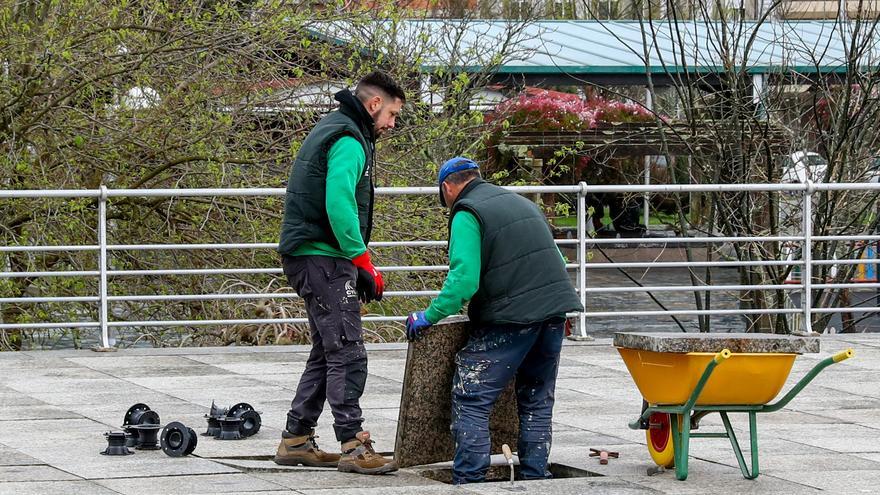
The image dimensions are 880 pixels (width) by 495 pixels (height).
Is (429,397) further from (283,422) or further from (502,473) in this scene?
(283,422)

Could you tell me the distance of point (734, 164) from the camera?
18688 millimetres

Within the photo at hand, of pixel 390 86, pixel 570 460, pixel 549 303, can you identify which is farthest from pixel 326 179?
pixel 570 460

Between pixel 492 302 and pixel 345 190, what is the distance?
34.2 inches

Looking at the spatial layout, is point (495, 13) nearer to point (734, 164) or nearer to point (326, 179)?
point (734, 164)

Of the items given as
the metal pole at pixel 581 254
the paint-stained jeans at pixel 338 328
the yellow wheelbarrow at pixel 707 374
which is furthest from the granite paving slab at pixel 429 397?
the metal pole at pixel 581 254

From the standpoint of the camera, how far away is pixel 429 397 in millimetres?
7301

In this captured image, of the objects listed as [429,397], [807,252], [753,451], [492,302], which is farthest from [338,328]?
[807,252]

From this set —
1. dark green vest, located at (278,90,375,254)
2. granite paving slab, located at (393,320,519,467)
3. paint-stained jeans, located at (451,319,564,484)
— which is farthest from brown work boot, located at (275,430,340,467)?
dark green vest, located at (278,90,375,254)

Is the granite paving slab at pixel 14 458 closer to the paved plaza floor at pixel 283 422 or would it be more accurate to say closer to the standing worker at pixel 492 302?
the paved plaza floor at pixel 283 422

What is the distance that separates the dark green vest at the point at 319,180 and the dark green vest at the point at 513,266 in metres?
0.53

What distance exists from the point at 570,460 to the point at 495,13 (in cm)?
3230

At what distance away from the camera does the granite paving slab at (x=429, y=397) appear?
7266mm

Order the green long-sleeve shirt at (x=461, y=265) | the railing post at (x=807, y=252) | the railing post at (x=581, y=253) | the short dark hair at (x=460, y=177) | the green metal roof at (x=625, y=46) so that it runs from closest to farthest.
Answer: the green long-sleeve shirt at (x=461, y=265) < the short dark hair at (x=460, y=177) < the railing post at (x=581, y=253) < the railing post at (x=807, y=252) < the green metal roof at (x=625, y=46)

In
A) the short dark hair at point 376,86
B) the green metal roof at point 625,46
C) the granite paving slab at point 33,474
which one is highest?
the green metal roof at point 625,46
